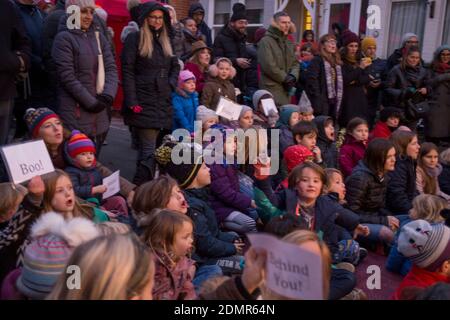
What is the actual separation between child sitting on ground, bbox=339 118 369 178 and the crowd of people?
16mm

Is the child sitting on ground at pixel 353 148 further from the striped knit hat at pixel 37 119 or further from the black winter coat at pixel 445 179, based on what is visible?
the striped knit hat at pixel 37 119

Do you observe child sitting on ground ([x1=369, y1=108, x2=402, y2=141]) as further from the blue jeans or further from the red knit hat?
the blue jeans

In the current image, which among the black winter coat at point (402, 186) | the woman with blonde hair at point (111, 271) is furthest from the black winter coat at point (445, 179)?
the woman with blonde hair at point (111, 271)

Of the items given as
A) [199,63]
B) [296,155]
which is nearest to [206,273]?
[296,155]

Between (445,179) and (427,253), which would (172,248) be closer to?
(427,253)

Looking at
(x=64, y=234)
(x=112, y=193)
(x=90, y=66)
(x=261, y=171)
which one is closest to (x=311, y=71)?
(x=261, y=171)

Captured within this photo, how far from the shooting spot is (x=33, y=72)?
5016 millimetres

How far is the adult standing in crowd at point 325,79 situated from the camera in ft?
21.8

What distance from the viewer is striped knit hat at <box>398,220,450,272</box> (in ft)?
10.4

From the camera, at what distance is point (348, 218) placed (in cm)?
420

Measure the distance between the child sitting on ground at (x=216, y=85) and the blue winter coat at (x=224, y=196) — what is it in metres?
1.80

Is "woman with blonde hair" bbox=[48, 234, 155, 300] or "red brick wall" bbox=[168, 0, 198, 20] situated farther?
"red brick wall" bbox=[168, 0, 198, 20]

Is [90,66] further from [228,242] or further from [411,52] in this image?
[411,52]

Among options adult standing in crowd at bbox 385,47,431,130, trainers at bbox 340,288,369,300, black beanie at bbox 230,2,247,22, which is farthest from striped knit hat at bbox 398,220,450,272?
black beanie at bbox 230,2,247,22
